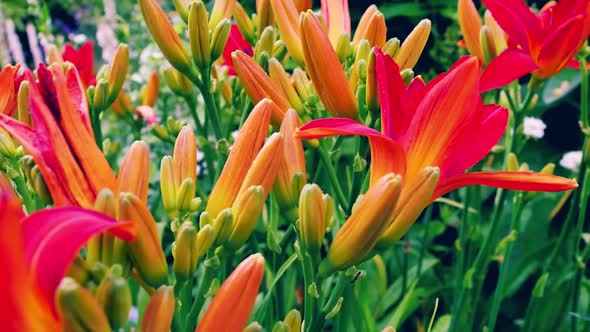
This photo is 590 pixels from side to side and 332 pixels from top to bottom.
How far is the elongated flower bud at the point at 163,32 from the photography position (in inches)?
21.5

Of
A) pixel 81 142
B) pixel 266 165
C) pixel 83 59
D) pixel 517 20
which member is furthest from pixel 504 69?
pixel 83 59

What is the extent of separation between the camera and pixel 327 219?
457mm

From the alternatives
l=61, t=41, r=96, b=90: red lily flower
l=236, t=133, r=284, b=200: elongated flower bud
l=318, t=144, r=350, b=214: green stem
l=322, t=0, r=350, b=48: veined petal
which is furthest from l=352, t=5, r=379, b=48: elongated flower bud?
l=61, t=41, r=96, b=90: red lily flower

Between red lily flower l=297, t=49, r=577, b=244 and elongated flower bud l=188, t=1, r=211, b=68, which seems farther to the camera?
elongated flower bud l=188, t=1, r=211, b=68

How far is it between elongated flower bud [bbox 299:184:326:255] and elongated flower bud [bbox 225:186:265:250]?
28 mm

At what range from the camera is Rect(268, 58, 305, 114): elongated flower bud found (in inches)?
21.3

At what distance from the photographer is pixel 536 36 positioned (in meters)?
0.65

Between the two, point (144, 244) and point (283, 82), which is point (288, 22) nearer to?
point (283, 82)

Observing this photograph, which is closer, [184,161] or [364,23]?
[184,161]

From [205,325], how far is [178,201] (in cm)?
12

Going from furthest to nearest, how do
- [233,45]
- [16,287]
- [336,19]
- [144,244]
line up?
[233,45], [336,19], [144,244], [16,287]

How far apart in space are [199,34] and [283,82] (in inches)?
3.3

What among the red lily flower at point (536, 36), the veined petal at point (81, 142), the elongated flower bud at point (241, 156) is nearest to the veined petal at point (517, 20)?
the red lily flower at point (536, 36)

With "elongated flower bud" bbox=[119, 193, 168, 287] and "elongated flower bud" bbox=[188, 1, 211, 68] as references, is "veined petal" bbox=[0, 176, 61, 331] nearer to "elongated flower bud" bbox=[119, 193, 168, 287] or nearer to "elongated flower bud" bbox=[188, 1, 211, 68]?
"elongated flower bud" bbox=[119, 193, 168, 287]
